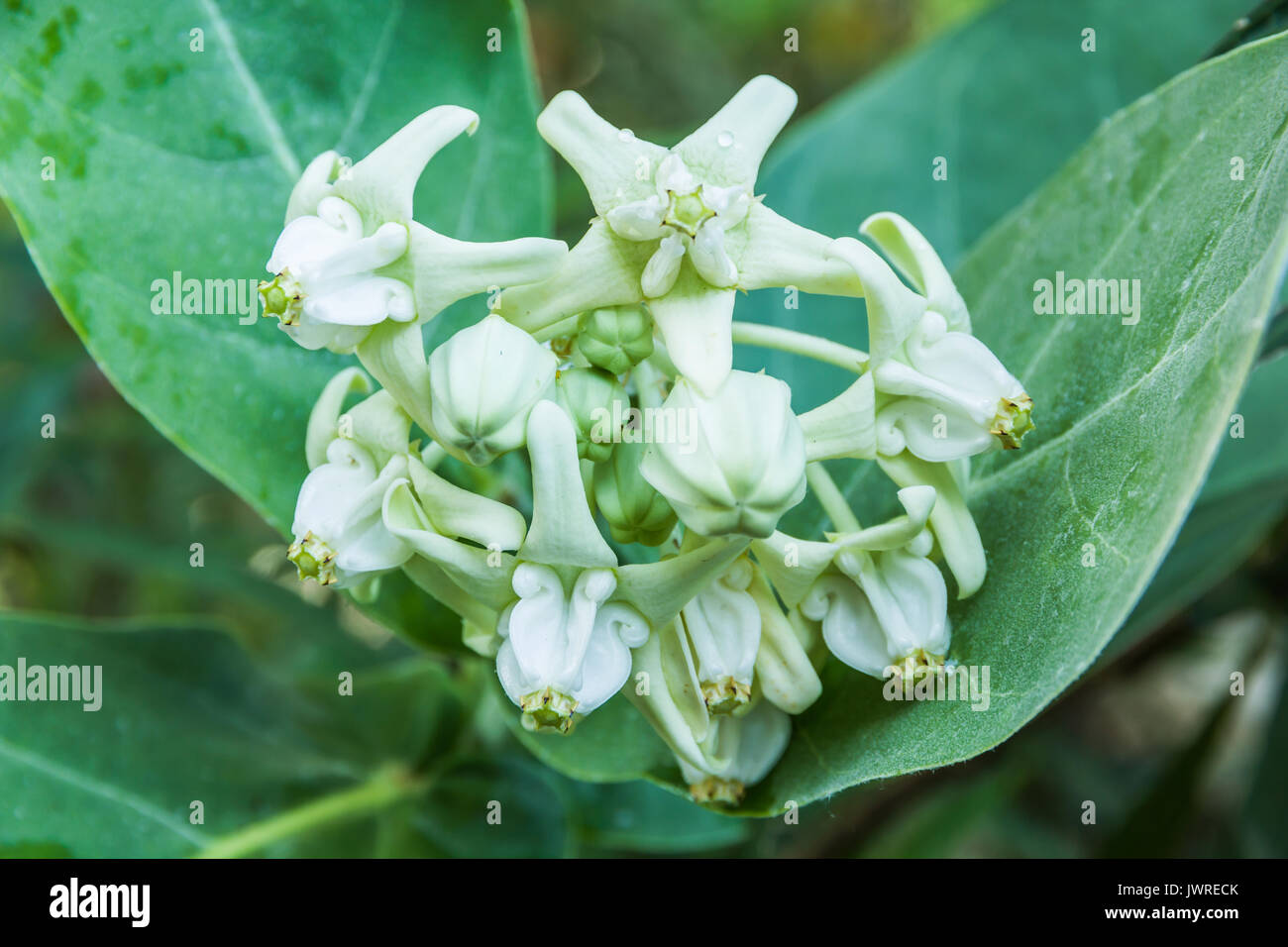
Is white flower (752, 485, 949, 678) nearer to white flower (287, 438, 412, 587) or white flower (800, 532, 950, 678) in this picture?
white flower (800, 532, 950, 678)

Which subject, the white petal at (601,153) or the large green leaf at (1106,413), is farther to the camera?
the white petal at (601,153)

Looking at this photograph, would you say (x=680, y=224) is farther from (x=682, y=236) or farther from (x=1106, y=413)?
(x=1106, y=413)

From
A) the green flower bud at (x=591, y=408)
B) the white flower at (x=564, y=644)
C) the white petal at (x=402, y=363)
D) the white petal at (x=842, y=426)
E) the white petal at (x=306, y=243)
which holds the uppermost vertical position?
the white petal at (x=306, y=243)

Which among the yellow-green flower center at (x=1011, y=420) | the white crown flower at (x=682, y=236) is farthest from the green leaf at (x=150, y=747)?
the yellow-green flower center at (x=1011, y=420)

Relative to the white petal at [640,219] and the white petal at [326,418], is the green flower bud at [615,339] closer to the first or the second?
the white petal at [640,219]

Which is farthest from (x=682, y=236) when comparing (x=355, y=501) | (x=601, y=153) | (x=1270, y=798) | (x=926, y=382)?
(x=1270, y=798)

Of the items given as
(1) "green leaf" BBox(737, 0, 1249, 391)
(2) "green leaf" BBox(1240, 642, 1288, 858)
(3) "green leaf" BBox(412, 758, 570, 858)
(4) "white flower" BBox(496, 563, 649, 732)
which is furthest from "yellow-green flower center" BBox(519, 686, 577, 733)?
(2) "green leaf" BBox(1240, 642, 1288, 858)
